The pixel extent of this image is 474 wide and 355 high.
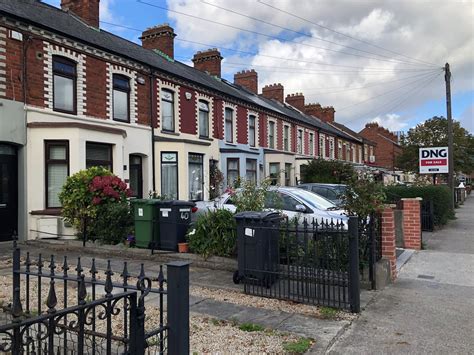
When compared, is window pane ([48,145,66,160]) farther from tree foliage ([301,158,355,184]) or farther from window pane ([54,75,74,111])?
tree foliage ([301,158,355,184])

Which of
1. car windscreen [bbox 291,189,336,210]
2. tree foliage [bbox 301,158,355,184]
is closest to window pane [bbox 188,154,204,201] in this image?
car windscreen [bbox 291,189,336,210]

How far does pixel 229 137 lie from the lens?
22.4 meters

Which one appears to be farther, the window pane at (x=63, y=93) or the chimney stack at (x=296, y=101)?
the chimney stack at (x=296, y=101)

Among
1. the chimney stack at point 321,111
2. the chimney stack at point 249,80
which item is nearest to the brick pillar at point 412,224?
the chimney stack at point 249,80

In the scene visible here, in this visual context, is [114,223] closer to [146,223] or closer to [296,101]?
[146,223]

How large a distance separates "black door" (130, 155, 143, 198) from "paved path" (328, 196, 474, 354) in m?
10.4

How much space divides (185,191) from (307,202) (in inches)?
324

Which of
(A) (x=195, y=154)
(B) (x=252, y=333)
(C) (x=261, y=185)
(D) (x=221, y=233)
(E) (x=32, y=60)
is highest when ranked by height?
(E) (x=32, y=60)

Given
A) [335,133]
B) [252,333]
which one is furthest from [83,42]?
[335,133]

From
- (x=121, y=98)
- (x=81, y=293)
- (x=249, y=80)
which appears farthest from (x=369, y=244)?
(x=249, y=80)

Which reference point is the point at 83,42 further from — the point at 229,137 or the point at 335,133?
the point at 335,133

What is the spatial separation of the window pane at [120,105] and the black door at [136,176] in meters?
1.54

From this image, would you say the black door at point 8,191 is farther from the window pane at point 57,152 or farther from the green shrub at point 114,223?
the green shrub at point 114,223

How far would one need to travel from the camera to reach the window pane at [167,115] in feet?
58.0
